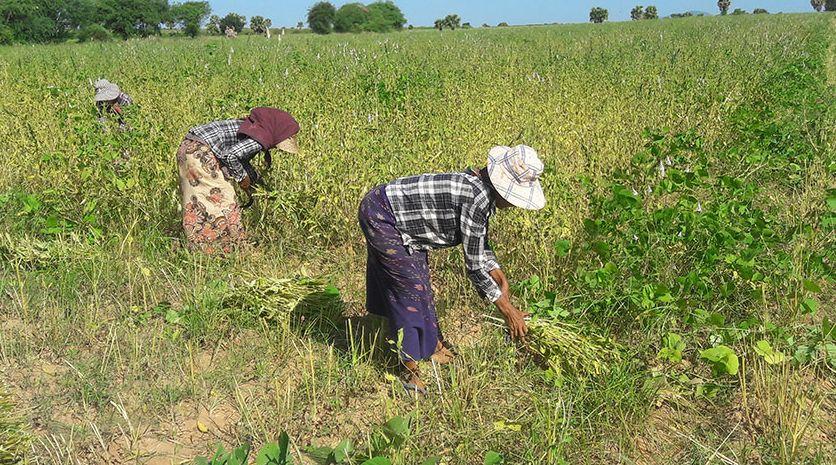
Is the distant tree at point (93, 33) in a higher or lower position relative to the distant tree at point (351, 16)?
lower

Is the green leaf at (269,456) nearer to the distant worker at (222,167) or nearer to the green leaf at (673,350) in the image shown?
the green leaf at (673,350)

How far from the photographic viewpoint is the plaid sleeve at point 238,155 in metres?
3.65

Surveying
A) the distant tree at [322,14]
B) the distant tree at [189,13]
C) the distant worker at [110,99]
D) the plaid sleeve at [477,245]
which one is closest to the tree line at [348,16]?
the distant tree at [322,14]

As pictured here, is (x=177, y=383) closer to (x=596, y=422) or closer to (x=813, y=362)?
(x=596, y=422)

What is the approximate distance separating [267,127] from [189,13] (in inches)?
2898

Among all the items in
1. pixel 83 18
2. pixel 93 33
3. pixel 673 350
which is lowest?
pixel 673 350

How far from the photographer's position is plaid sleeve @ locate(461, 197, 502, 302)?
8.03 ft

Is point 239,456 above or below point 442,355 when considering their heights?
above

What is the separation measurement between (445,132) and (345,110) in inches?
66.2

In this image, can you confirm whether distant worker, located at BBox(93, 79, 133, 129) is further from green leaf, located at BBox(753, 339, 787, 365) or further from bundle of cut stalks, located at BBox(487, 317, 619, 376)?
green leaf, located at BBox(753, 339, 787, 365)

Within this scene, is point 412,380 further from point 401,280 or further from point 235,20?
point 235,20

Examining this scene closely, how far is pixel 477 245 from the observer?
2451 millimetres

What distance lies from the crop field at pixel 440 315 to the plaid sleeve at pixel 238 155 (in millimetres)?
320

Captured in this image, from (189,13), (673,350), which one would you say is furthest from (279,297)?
(189,13)
